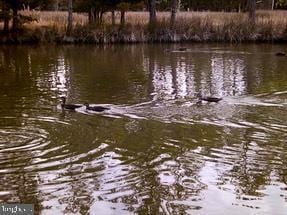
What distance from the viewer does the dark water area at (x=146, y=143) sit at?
7840 mm

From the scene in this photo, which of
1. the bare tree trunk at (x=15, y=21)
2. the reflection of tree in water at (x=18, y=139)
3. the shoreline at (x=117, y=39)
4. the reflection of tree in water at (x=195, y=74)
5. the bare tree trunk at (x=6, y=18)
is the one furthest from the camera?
the shoreline at (x=117, y=39)

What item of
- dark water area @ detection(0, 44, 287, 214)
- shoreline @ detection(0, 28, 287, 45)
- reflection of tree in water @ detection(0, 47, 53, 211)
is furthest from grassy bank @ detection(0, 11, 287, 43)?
reflection of tree in water @ detection(0, 47, 53, 211)

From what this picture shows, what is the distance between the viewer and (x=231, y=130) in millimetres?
11859

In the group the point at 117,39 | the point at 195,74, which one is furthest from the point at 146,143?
the point at 117,39

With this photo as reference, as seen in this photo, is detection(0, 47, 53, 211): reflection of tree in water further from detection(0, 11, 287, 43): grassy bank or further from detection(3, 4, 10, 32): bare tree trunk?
detection(0, 11, 287, 43): grassy bank

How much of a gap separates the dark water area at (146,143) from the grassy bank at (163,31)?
1562 centimetres

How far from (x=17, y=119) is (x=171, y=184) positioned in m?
5.68

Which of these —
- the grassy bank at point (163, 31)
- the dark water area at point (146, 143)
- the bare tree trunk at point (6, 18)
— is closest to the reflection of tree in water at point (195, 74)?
the dark water area at point (146, 143)

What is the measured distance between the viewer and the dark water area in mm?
7840

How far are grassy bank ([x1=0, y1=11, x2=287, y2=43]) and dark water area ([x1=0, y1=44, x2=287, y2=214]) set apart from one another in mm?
15625

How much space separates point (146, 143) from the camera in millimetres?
10812

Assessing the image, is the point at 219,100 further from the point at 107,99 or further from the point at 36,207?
the point at 36,207

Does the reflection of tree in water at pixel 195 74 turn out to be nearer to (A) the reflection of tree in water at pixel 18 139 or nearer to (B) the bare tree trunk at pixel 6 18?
(A) the reflection of tree in water at pixel 18 139

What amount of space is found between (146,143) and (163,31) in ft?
90.9
